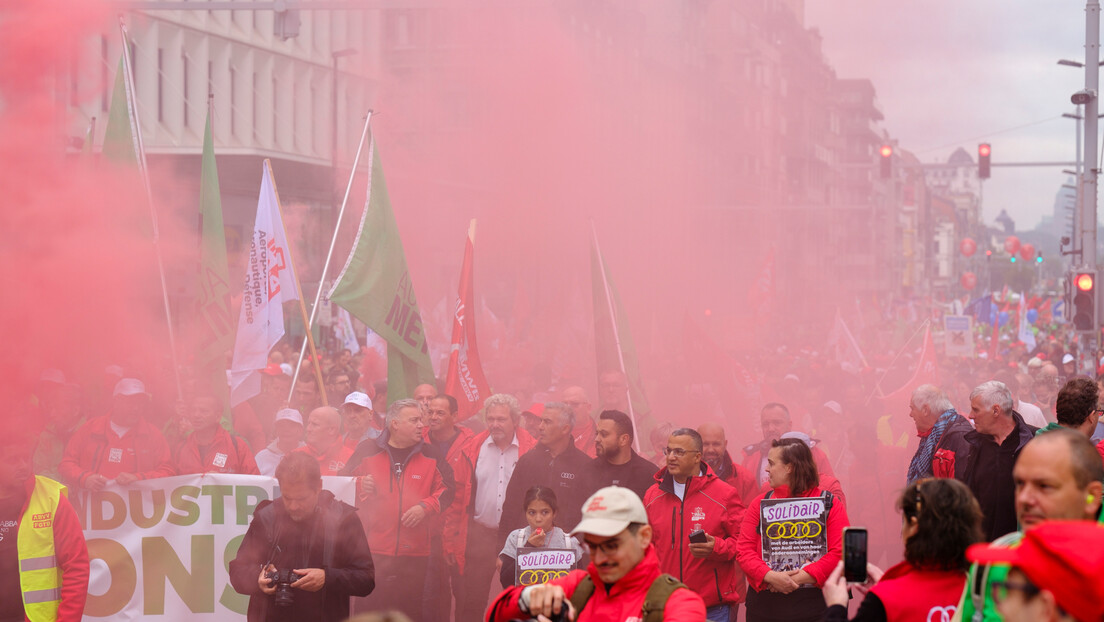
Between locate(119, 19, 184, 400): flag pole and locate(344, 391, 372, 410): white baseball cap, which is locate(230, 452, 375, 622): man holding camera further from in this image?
locate(119, 19, 184, 400): flag pole

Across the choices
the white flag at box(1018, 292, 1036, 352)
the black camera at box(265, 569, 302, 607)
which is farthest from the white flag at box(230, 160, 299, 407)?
the white flag at box(1018, 292, 1036, 352)

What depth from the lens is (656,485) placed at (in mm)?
5977

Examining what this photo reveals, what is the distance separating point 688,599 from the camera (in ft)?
11.1

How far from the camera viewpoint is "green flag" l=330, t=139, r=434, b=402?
365 inches

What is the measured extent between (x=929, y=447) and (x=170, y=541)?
456cm

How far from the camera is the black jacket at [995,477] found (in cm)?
576

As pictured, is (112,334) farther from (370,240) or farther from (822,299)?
(822,299)

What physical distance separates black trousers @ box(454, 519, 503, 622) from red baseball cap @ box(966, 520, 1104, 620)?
4994mm

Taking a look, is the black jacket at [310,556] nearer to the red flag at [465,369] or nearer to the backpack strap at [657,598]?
the backpack strap at [657,598]

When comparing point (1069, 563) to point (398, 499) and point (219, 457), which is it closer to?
point (398, 499)

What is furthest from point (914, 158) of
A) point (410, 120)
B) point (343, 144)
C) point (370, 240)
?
point (370, 240)

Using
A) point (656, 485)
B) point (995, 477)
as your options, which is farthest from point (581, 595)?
point (995, 477)

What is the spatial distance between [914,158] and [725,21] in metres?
116

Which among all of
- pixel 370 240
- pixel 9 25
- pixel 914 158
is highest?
Answer: pixel 914 158
